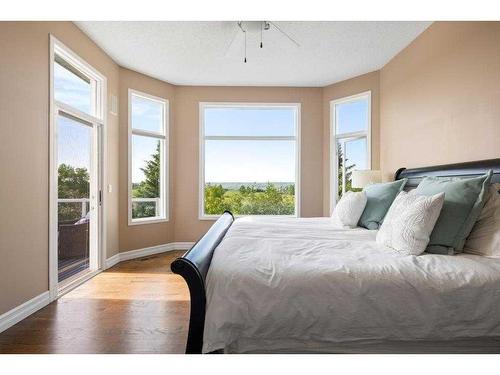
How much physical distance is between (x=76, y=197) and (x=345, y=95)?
4112 mm

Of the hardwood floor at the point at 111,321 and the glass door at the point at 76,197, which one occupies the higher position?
the glass door at the point at 76,197

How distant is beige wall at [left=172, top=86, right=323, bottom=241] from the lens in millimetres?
5285

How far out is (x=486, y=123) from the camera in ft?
8.14

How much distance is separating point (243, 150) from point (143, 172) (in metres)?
1.72

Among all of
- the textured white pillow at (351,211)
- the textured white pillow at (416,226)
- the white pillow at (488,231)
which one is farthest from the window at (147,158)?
the white pillow at (488,231)

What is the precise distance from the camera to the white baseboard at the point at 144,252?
432cm

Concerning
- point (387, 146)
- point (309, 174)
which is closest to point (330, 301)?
point (387, 146)

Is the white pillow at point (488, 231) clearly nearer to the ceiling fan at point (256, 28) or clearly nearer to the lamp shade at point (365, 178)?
the lamp shade at point (365, 178)

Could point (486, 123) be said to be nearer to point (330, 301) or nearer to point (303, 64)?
point (330, 301)

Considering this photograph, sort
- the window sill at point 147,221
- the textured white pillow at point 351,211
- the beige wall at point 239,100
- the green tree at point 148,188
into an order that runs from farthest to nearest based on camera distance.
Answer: the beige wall at point 239,100, the green tree at point 148,188, the window sill at point 147,221, the textured white pillow at point 351,211

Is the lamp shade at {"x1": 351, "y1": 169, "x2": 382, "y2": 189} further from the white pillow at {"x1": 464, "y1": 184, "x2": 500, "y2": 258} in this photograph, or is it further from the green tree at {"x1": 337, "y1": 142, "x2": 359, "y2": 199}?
the white pillow at {"x1": 464, "y1": 184, "x2": 500, "y2": 258}

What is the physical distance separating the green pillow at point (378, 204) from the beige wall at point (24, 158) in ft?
9.65

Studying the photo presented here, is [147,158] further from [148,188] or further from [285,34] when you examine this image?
[285,34]

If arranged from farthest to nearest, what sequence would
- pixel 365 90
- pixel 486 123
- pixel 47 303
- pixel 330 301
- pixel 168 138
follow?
pixel 168 138 → pixel 365 90 → pixel 47 303 → pixel 486 123 → pixel 330 301
